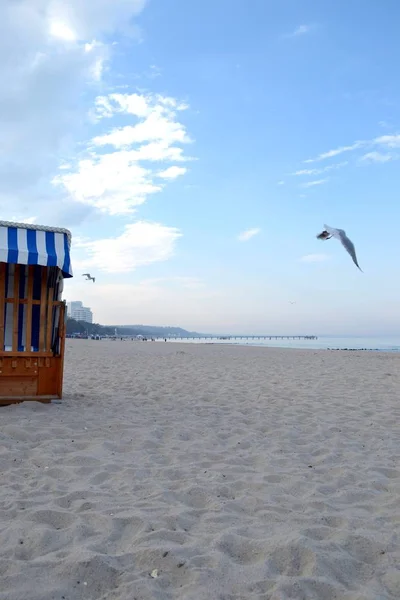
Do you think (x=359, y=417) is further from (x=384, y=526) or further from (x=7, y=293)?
(x=7, y=293)

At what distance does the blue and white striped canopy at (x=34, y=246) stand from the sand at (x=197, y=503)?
6.69 ft

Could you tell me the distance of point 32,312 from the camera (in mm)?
6992

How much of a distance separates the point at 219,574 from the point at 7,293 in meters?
5.39

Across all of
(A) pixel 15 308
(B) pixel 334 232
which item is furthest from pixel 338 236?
(A) pixel 15 308

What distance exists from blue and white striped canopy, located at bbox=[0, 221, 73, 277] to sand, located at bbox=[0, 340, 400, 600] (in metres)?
2.04

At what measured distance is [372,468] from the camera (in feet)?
15.0

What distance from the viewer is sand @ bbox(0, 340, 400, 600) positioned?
252 centimetres

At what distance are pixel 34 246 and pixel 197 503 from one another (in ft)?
14.6

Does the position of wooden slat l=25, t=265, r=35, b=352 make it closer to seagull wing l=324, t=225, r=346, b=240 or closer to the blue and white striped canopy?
the blue and white striped canopy

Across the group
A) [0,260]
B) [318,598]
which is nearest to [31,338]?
[0,260]

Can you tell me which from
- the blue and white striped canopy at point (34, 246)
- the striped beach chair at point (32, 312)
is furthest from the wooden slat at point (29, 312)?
the blue and white striped canopy at point (34, 246)

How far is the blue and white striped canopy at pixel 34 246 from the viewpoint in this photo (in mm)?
6418

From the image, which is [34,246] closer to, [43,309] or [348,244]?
[43,309]

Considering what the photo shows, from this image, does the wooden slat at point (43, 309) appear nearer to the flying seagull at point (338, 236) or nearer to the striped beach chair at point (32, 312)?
the striped beach chair at point (32, 312)
